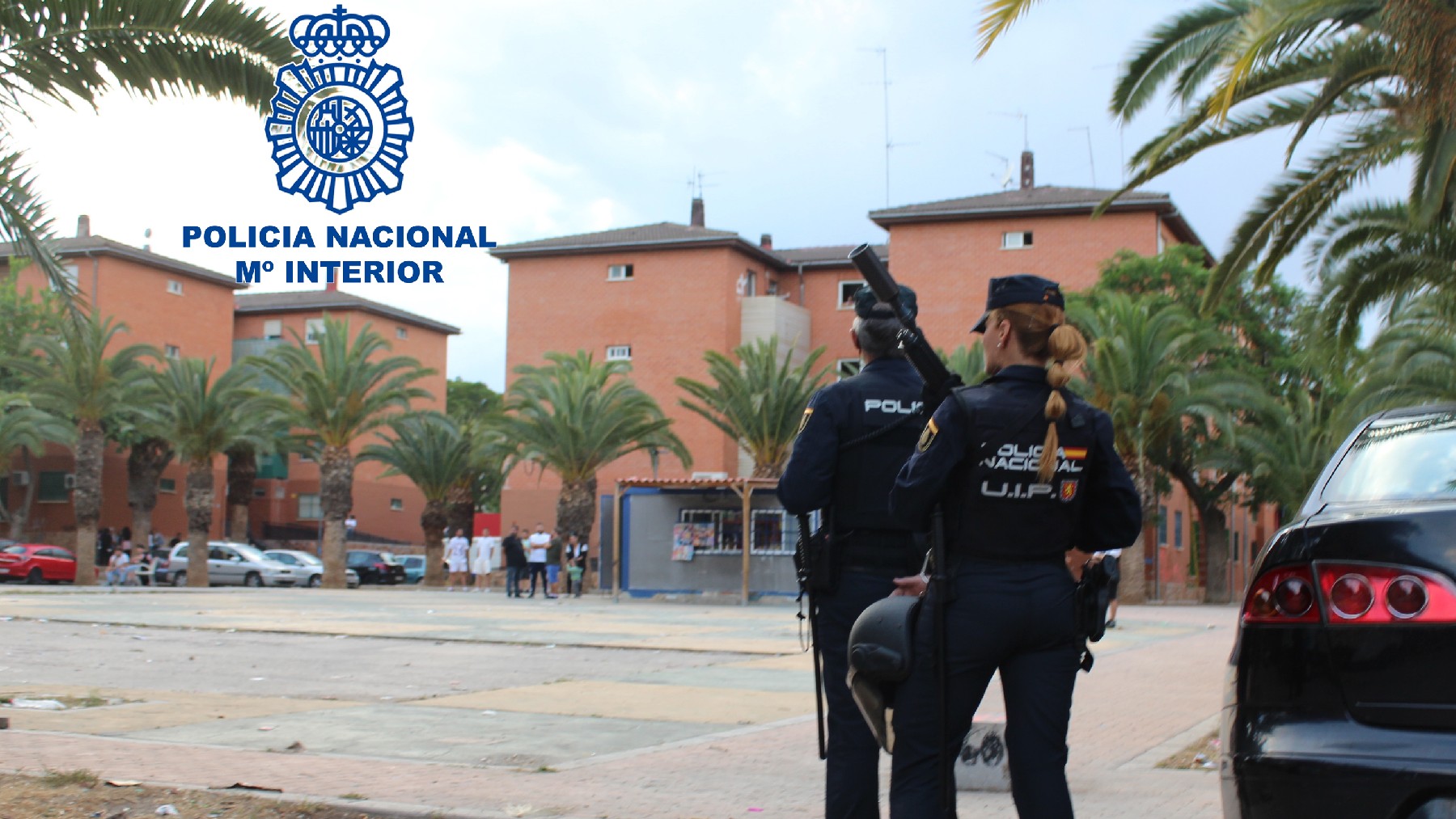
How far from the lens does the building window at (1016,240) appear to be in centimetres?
5075

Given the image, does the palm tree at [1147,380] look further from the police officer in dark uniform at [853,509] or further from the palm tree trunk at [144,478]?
the palm tree trunk at [144,478]

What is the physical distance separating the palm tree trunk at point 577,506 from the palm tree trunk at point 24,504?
83.5ft

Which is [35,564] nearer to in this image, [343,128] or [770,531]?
[770,531]

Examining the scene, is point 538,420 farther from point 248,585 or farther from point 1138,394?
point 1138,394

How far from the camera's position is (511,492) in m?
55.4

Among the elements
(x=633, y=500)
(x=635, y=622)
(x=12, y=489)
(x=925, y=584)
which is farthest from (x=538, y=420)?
(x=925, y=584)

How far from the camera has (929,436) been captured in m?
3.68

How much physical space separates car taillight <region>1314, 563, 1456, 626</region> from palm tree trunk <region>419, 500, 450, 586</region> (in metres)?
46.5

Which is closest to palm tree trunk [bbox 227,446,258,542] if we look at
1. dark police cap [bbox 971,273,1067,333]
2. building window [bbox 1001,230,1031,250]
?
building window [bbox 1001,230,1031,250]

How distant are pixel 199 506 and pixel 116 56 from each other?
1431 inches

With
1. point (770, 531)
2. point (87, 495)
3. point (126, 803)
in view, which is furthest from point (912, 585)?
point (87, 495)

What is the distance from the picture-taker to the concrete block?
6559 millimetres

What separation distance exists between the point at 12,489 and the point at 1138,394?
47114 mm

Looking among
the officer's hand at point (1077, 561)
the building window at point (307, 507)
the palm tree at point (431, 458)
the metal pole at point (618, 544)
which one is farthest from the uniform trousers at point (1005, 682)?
the building window at point (307, 507)
